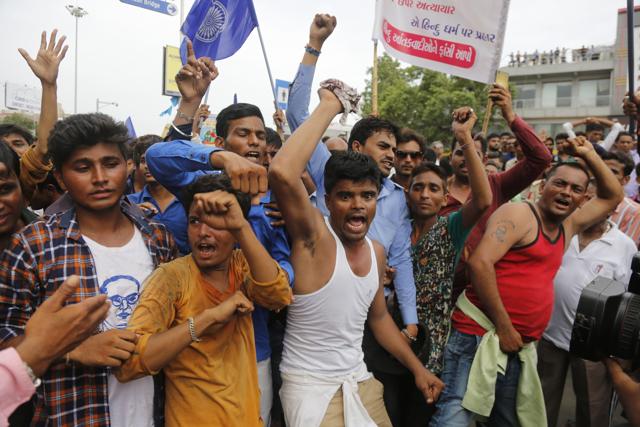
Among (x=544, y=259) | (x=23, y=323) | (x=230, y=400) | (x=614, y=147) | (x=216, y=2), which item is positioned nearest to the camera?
(x=23, y=323)

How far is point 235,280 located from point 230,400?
0.47 metres

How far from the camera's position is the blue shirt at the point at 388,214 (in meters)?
2.46

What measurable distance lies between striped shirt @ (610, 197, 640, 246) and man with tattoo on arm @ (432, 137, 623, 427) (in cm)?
179

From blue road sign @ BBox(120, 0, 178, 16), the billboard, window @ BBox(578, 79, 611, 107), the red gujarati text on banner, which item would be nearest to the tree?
window @ BBox(578, 79, 611, 107)

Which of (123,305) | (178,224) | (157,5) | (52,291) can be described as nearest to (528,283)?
(178,224)

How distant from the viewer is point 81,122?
1.72 meters

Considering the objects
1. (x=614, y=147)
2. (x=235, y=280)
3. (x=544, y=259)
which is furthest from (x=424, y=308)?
(x=614, y=147)

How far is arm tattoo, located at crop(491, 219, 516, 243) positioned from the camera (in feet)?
8.23

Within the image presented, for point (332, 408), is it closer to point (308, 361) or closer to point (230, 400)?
point (308, 361)

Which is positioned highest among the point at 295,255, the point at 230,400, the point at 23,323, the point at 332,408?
the point at 295,255

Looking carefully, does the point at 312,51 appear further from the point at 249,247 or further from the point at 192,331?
the point at 192,331

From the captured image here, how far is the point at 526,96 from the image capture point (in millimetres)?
33062

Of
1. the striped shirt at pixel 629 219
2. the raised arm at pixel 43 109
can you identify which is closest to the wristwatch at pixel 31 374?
the raised arm at pixel 43 109

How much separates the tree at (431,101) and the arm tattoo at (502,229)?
72.9 feet
